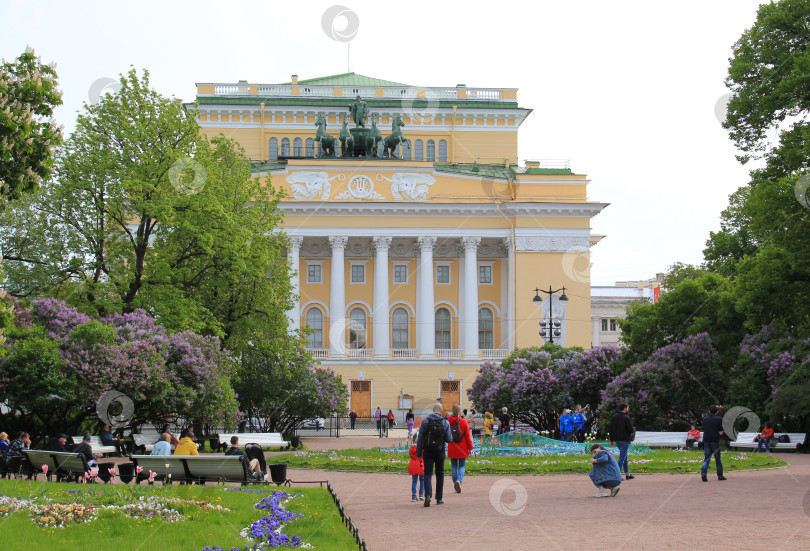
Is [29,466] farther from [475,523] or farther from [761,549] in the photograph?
[761,549]

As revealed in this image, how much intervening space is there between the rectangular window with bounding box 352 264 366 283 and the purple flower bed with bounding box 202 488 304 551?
4882 cm

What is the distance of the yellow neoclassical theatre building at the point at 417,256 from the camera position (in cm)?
5725

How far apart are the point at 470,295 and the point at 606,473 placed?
148 feet

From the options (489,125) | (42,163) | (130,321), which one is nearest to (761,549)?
(42,163)

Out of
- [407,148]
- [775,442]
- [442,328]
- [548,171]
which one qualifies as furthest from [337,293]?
[775,442]

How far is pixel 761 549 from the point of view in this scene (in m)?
9.66

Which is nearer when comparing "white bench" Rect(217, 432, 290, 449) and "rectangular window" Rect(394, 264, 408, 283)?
"white bench" Rect(217, 432, 290, 449)

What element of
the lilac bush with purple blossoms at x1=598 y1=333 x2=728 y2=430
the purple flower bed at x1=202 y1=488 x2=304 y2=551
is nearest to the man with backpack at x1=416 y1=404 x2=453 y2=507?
the purple flower bed at x1=202 y1=488 x2=304 y2=551

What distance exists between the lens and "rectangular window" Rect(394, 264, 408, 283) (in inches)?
2436

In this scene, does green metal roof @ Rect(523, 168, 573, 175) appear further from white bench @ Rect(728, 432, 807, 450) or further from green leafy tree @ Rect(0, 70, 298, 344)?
white bench @ Rect(728, 432, 807, 450)

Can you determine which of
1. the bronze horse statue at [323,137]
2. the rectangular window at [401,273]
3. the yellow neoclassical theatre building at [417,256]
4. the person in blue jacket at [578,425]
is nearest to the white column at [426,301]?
the yellow neoclassical theatre building at [417,256]

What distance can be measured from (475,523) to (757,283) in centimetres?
1742

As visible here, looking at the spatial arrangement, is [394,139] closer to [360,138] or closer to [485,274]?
[360,138]

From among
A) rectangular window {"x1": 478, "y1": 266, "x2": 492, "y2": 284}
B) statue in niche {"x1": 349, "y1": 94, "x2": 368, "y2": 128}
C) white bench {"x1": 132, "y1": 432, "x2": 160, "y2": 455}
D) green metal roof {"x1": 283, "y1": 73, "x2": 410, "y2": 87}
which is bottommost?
white bench {"x1": 132, "y1": 432, "x2": 160, "y2": 455}
